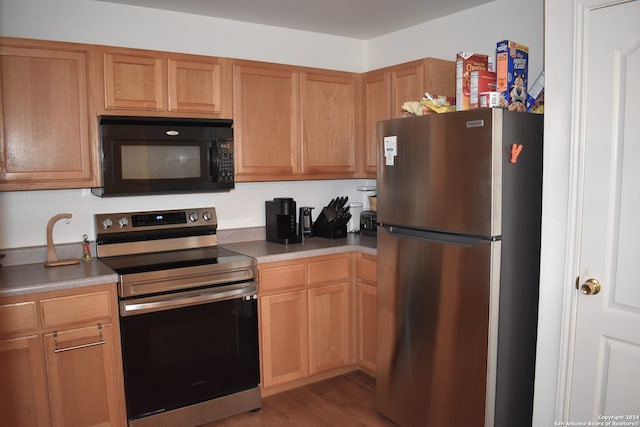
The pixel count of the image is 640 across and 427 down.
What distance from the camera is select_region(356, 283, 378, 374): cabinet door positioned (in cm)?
324

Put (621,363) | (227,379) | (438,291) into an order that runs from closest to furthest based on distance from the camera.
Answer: (621,363) < (438,291) < (227,379)

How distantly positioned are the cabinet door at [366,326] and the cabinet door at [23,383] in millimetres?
1874

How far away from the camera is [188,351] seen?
8.79ft

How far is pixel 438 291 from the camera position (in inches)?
93.6

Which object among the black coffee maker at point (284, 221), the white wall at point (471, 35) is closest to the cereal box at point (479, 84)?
the white wall at point (471, 35)

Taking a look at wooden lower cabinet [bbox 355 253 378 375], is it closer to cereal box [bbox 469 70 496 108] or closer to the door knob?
cereal box [bbox 469 70 496 108]

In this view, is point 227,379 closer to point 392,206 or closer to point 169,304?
point 169,304

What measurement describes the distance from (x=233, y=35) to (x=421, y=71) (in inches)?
50.7

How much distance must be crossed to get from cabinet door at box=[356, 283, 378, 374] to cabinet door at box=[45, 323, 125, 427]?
5.08 feet

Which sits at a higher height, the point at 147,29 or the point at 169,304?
the point at 147,29

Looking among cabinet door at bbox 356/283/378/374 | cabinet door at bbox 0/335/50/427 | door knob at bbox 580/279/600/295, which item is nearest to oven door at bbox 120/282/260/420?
cabinet door at bbox 0/335/50/427

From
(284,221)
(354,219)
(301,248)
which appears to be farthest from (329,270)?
(354,219)

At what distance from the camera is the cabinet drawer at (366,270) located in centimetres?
321

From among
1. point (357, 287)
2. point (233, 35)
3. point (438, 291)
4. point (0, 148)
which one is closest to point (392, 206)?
point (438, 291)
